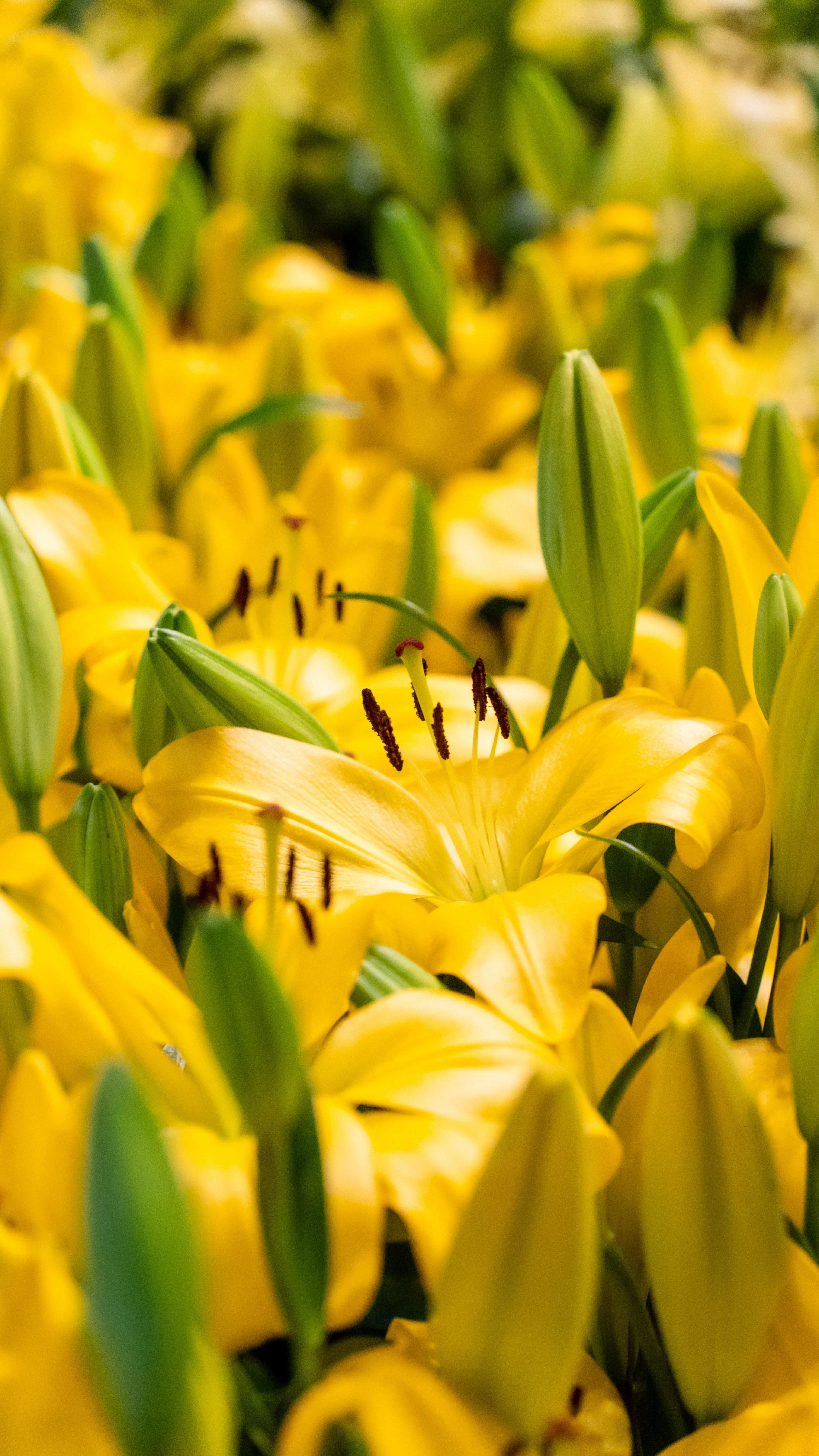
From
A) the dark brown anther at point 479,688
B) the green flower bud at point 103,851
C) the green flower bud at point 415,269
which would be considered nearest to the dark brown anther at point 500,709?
the dark brown anther at point 479,688

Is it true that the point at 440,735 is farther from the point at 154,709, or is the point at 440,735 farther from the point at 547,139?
the point at 547,139

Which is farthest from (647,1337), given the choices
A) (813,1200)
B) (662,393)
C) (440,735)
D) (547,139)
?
(547,139)

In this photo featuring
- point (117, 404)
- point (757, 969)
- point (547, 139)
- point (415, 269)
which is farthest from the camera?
point (547, 139)

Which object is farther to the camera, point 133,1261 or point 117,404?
point 117,404

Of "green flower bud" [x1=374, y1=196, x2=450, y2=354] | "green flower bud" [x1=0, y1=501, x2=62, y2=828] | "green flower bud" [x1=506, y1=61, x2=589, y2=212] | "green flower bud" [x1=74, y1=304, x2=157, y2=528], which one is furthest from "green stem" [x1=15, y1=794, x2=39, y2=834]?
"green flower bud" [x1=506, y1=61, x2=589, y2=212]

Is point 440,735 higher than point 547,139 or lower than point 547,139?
lower

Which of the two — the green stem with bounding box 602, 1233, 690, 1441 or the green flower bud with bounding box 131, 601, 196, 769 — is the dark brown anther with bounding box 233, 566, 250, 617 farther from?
the green stem with bounding box 602, 1233, 690, 1441
